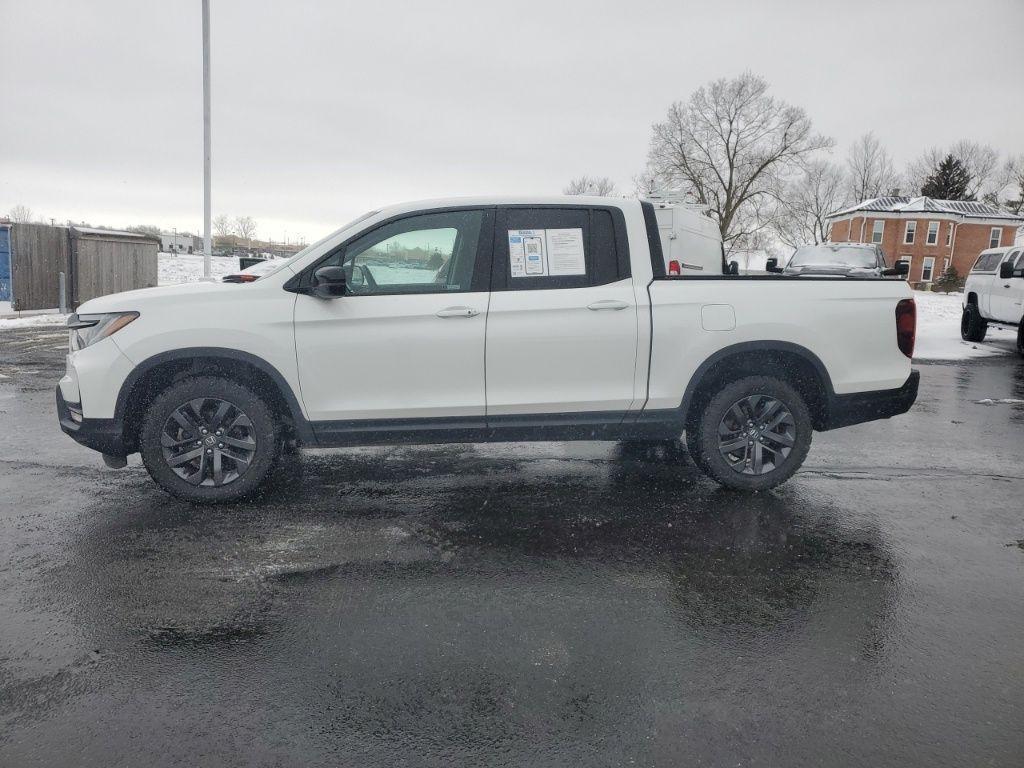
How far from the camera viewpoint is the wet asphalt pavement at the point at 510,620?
2.54 m

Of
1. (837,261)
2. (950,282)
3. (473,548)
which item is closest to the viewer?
(473,548)

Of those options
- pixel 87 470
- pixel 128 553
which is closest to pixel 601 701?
pixel 128 553

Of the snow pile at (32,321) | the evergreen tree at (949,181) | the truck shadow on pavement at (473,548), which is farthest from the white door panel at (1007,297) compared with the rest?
the evergreen tree at (949,181)

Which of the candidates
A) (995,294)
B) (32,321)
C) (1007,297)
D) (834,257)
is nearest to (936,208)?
(834,257)

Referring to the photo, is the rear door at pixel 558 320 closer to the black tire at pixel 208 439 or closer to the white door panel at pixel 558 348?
the white door panel at pixel 558 348

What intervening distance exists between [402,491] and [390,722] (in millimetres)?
2691

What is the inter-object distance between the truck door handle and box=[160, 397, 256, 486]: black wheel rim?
4.65 feet

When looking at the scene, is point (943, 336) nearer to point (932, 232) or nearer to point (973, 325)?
point (973, 325)

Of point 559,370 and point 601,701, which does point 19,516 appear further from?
point 601,701

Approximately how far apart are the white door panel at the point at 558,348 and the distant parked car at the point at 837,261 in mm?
14482

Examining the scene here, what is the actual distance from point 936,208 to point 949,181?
19412 millimetres

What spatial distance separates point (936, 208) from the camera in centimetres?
6066

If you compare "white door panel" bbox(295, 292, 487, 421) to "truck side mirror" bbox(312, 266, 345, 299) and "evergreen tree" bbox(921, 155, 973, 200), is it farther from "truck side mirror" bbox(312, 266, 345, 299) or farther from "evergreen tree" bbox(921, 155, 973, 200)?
"evergreen tree" bbox(921, 155, 973, 200)

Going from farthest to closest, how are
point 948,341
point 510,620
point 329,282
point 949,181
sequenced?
point 949,181, point 948,341, point 329,282, point 510,620
